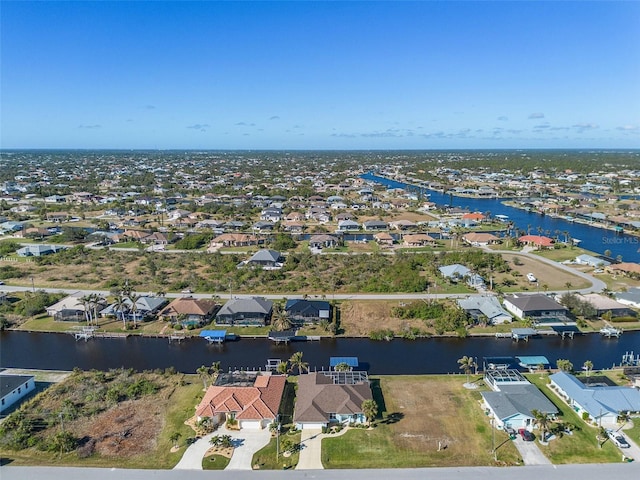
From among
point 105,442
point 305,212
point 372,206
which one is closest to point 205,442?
point 105,442

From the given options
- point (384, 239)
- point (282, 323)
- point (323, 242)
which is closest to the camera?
point (282, 323)

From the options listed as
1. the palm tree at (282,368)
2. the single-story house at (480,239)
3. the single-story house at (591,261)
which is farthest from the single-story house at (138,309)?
the single-story house at (591,261)

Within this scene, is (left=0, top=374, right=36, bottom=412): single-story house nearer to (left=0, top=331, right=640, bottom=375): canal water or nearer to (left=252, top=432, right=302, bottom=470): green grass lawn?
(left=0, top=331, right=640, bottom=375): canal water

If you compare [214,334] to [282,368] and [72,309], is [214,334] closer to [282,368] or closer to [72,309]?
[282,368]

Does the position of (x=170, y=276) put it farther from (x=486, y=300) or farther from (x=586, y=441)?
(x=586, y=441)

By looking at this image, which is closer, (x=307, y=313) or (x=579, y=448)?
(x=579, y=448)

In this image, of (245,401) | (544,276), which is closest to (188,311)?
(245,401)

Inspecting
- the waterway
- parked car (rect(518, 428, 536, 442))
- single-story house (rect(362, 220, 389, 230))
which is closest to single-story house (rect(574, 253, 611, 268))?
the waterway
